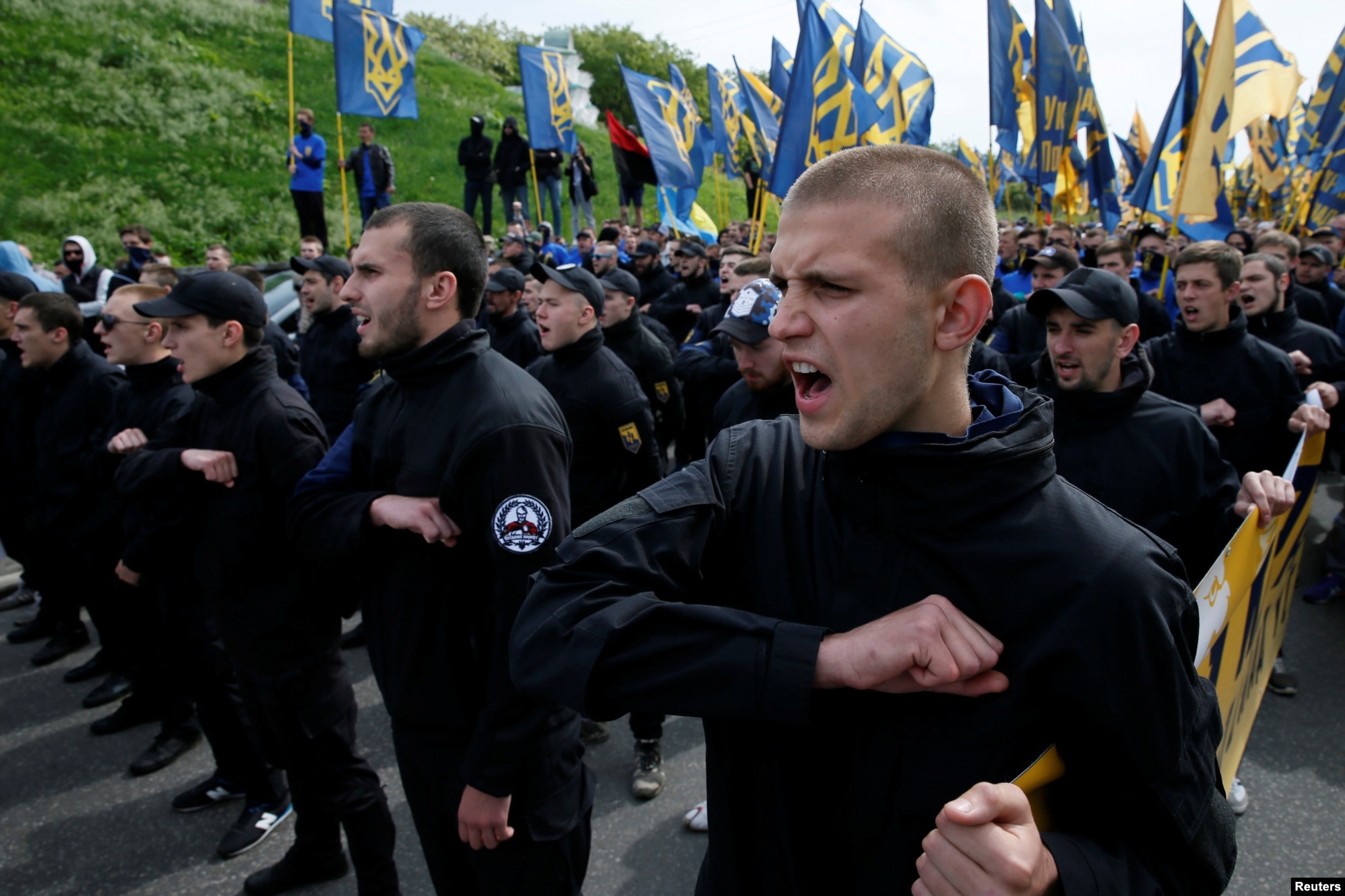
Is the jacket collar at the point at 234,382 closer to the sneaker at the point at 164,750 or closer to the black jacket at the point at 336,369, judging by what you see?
the sneaker at the point at 164,750

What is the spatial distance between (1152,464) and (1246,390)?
1869mm

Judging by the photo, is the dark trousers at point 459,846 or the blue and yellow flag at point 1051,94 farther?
the blue and yellow flag at point 1051,94

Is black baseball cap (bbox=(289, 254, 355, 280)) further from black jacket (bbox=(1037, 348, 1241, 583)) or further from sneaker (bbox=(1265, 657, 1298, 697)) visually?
sneaker (bbox=(1265, 657, 1298, 697))

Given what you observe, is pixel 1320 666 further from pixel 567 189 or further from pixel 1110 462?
pixel 567 189

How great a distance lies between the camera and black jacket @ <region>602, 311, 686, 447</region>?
6277 mm

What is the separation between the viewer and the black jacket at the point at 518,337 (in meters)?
6.77

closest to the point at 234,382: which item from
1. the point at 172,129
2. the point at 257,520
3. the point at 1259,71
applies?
the point at 257,520

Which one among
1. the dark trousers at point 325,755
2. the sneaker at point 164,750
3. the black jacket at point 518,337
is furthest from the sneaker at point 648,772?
the black jacket at point 518,337

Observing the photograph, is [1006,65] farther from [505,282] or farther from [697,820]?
[697,820]

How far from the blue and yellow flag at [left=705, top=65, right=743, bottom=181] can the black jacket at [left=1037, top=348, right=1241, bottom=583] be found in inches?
424

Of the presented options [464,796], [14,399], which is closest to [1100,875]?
[464,796]

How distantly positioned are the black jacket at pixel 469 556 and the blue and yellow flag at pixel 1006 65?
867cm

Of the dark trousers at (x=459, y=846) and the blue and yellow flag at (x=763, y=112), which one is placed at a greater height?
the blue and yellow flag at (x=763, y=112)

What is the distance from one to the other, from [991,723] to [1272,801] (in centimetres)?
345
